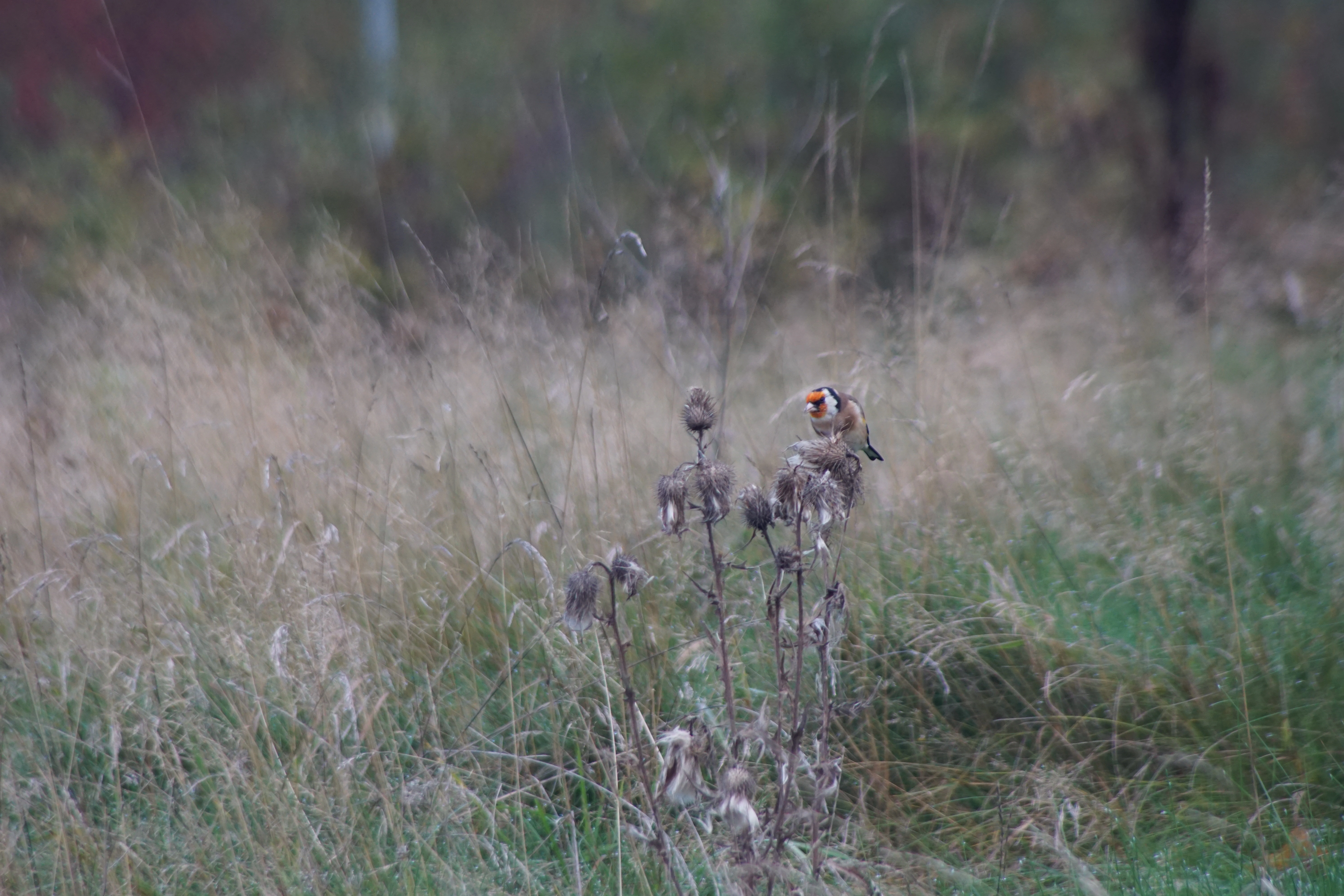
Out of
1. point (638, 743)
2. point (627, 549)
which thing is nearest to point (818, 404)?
point (627, 549)

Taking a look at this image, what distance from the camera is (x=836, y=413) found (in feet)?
7.44

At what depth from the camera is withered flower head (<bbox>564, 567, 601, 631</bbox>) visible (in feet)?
4.33

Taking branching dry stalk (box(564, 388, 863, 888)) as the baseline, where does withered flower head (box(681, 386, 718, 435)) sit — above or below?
above

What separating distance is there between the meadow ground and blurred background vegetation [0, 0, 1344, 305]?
7.95 ft

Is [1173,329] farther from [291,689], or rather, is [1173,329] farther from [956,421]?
[291,689]

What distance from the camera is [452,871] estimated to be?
161 centimetres

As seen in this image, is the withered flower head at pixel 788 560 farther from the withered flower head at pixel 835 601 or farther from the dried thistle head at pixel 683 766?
the dried thistle head at pixel 683 766

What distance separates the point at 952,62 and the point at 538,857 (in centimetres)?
968

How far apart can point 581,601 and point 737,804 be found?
1.08 feet

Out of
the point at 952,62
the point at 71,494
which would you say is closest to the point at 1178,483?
the point at 71,494

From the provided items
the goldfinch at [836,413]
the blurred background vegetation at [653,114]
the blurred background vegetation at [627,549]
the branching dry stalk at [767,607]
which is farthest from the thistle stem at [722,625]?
the blurred background vegetation at [653,114]

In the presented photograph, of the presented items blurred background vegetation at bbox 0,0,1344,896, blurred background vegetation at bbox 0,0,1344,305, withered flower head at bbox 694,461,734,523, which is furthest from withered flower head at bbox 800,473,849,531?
blurred background vegetation at bbox 0,0,1344,305

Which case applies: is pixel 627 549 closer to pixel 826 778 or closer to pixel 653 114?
pixel 826 778

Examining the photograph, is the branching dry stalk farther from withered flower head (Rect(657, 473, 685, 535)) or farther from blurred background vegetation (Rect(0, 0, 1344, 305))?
blurred background vegetation (Rect(0, 0, 1344, 305))
